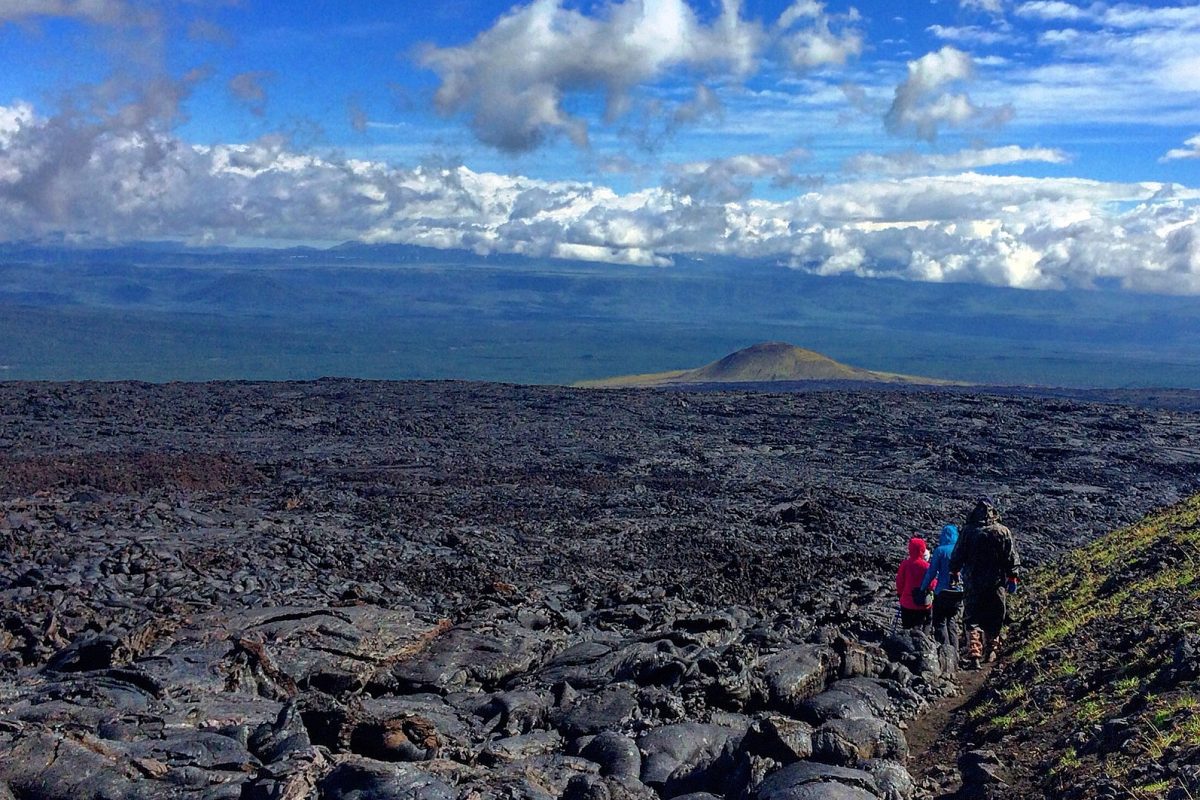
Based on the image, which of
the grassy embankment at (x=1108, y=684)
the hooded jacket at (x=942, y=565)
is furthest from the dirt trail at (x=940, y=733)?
the hooded jacket at (x=942, y=565)

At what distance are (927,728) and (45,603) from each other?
10602 millimetres

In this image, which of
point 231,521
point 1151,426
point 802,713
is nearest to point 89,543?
point 231,521

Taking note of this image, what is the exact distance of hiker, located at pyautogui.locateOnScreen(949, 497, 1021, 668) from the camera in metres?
13.6

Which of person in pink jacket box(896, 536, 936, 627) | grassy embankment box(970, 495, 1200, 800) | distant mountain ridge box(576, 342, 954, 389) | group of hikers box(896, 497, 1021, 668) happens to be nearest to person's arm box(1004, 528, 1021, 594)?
group of hikers box(896, 497, 1021, 668)

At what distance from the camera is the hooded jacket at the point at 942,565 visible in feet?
44.8

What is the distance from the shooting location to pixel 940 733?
11312 mm

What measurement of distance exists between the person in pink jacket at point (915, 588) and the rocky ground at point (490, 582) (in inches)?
16.0

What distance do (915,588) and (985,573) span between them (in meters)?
0.83

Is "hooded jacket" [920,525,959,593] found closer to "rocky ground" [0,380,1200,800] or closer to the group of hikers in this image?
the group of hikers

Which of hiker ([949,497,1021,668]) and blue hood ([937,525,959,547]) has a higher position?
blue hood ([937,525,959,547])

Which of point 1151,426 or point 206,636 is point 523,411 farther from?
point 206,636

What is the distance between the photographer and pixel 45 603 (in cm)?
1451

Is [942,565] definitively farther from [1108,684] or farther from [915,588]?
[1108,684]

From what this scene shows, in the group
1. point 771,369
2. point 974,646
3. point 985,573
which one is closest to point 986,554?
point 985,573
